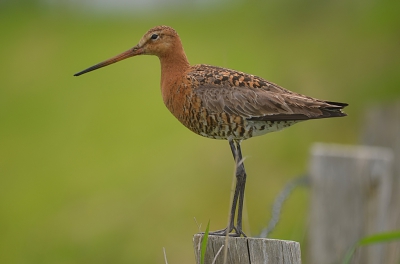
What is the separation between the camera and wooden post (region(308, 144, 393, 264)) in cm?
665

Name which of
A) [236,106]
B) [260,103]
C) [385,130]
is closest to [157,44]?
[236,106]

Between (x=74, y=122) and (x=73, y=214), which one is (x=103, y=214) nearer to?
(x=73, y=214)

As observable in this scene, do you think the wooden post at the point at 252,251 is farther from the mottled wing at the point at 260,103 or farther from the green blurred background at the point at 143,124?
the green blurred background at the point at 143,124

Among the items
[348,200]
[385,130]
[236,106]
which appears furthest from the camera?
[385,130]

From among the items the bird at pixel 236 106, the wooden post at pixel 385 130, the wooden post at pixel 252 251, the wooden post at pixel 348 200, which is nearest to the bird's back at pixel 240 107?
the bird at pixel 236 106

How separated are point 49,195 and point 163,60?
229 inches

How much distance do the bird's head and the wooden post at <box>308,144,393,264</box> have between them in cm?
162

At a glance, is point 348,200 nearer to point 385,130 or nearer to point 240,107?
point 385,130

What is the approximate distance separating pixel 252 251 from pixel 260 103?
5.24 ft

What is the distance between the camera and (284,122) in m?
5.62

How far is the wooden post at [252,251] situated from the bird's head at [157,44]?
6.69 feet

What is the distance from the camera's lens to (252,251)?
4.21 metres

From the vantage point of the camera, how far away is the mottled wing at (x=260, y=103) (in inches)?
215

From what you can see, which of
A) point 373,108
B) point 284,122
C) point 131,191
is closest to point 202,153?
point 131,191
